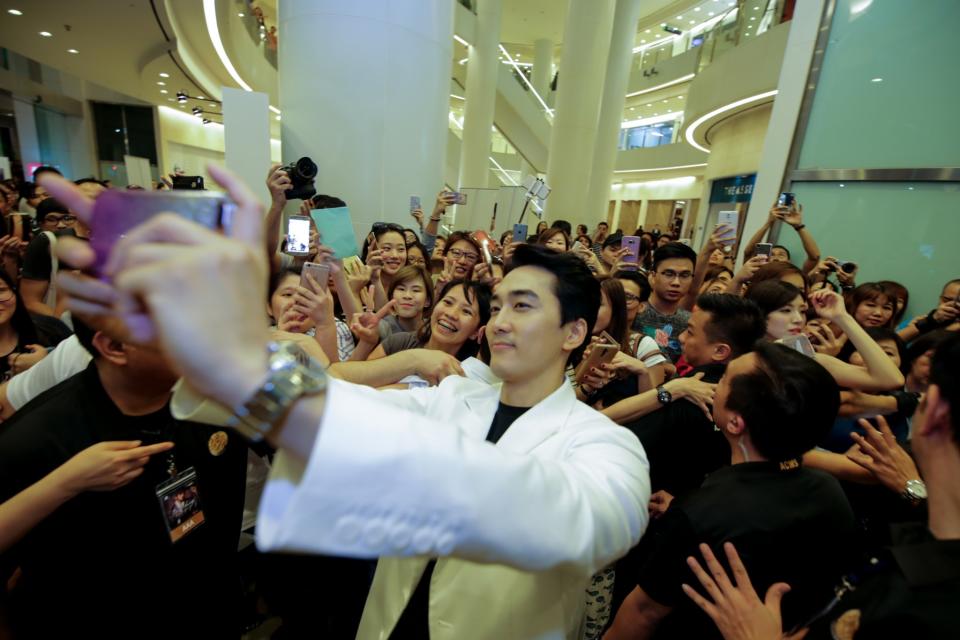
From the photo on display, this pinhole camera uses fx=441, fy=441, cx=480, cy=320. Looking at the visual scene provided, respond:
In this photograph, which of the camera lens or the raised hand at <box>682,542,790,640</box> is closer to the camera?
the raised hand at <box>682,542,790,640</box>

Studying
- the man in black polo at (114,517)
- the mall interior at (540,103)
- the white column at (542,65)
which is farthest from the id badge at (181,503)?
the white column at (542,65)

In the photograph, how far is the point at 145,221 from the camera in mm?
479

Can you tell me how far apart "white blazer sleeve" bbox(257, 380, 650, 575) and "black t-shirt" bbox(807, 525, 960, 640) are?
635 mm

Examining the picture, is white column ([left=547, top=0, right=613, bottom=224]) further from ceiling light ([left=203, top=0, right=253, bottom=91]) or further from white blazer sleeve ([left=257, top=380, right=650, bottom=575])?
white blazer sleeve ([left=257, top=380, right=650, bottom=575])

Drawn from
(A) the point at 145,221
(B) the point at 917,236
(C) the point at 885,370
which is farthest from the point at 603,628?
(B) the point at 917,236

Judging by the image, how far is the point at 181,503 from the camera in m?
1.22

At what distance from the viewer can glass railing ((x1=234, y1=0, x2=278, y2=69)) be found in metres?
9.57

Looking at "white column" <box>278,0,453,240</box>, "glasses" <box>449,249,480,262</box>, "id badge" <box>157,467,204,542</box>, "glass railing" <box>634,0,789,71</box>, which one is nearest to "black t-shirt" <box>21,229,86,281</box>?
"id badge" <box>157,467,204,542</box>

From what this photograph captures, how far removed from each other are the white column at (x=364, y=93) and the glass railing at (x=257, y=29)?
620cm

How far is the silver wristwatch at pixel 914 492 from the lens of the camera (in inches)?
53.5

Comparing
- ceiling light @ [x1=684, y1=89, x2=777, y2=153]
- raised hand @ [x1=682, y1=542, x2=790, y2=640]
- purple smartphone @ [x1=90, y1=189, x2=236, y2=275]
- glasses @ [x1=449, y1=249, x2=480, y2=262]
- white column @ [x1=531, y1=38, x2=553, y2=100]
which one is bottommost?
raised hand @ [x1=682, y1=542, x2=790, y2=640]

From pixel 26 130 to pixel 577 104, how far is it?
14.5 metres

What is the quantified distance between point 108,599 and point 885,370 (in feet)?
9.58

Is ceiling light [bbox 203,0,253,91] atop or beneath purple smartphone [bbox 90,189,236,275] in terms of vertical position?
atop
